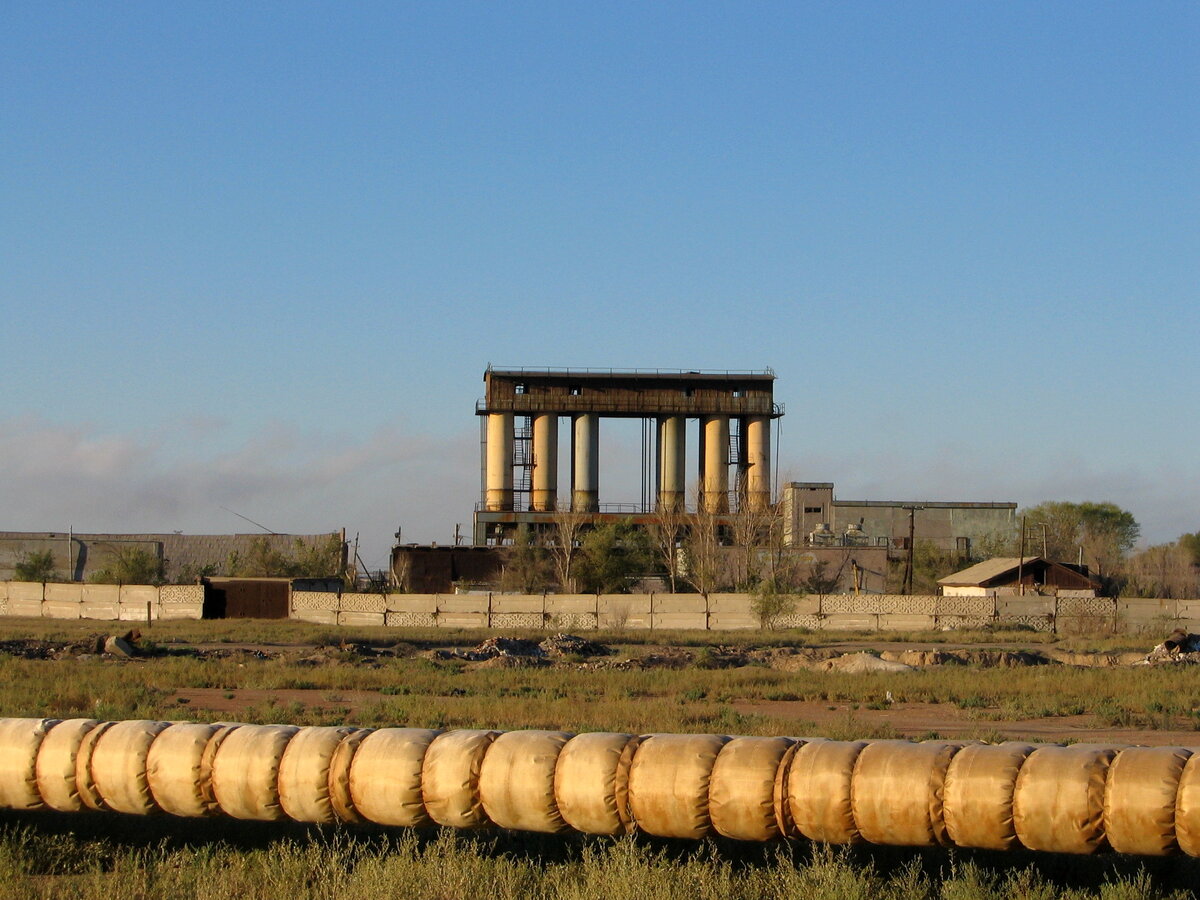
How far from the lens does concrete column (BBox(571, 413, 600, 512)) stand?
72688mm

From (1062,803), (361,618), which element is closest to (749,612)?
(361,618)

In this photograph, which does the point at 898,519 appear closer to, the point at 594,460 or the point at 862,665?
the point at 594,460

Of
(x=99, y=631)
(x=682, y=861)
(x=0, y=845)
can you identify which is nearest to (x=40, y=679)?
(x=0, y=845)

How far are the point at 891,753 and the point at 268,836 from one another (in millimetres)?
4918

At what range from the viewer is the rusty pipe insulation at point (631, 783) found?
7336 millimetres

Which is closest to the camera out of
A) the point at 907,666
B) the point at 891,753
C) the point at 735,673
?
the point at 891,753

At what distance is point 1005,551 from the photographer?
82500mm

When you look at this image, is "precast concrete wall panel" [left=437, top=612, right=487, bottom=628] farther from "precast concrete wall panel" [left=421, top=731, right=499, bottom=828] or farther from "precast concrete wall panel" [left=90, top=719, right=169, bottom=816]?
"precast concrete wall panel" [left=421, top=731, right=499, bottom=828]

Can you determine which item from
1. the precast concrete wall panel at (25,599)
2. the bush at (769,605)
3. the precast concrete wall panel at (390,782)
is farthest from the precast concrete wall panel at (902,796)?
the precast concrete wall panel at (25,599)

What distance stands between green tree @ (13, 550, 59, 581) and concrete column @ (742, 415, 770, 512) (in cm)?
4288

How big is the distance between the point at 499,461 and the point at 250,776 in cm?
6415

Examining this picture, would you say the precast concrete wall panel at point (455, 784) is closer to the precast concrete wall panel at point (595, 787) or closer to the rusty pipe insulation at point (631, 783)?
the rusty pipe insulation at point (631, 783)

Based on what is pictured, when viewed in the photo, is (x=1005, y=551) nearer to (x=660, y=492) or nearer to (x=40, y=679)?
(x=660, y=492)

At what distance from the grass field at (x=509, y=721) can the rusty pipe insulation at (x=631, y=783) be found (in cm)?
30
